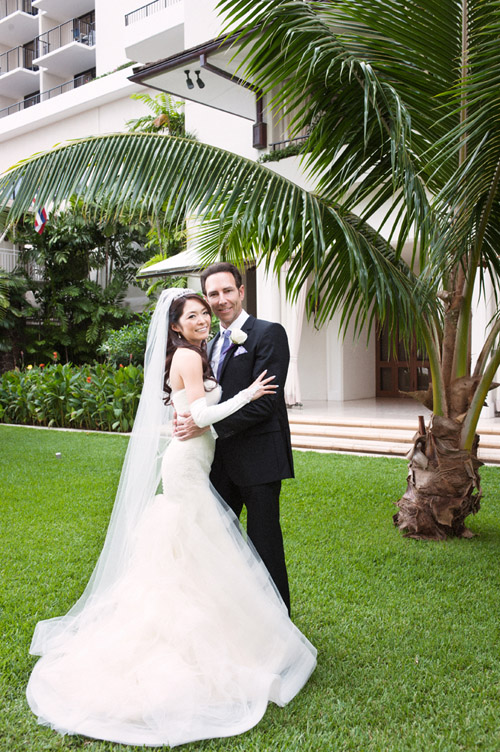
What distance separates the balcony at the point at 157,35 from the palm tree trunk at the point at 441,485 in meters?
16.5

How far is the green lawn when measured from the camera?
8.61 feet

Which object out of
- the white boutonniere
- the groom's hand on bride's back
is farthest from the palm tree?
the groom's hand on bride's back

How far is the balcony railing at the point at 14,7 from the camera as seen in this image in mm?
31156

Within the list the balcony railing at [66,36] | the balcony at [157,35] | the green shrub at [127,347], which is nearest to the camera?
the green shrub at [127,347]

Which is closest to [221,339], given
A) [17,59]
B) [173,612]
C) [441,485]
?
[173,612]

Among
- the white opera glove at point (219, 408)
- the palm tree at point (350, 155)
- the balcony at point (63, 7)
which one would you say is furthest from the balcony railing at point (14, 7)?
the white opera glove at point (219, 408)

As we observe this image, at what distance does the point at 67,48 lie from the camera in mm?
26922

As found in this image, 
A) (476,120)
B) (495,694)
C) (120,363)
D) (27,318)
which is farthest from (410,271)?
(27,318)

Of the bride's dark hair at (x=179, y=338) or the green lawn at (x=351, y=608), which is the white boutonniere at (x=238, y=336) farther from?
the green lawn at (x=351, y=608)

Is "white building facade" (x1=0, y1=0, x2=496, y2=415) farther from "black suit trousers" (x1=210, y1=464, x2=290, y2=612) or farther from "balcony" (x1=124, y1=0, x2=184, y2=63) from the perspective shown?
"black suit trousers" (x1=210, y1=464, x2=290, y2=612)

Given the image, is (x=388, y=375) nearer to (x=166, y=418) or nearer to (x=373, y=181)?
(x=373, y=181)

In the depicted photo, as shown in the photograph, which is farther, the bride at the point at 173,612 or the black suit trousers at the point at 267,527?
the black suit trousers at the point at 267,527

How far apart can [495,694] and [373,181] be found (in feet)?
10.7

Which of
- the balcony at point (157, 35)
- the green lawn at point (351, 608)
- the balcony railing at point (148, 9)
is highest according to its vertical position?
the balcony railing at point (148, 9)
